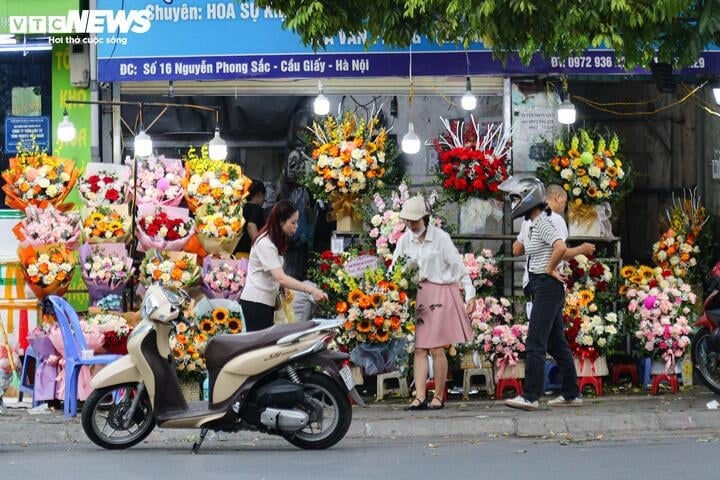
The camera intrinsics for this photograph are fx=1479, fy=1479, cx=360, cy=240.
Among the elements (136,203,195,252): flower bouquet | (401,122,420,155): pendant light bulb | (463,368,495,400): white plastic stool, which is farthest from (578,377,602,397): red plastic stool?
(136,203,195,252): flower bouquet

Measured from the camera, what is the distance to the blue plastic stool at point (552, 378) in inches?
538

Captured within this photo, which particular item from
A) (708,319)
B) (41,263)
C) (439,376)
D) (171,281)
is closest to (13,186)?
(41,263)

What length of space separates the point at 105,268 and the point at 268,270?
2.03 m

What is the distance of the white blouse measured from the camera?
41.0 feet

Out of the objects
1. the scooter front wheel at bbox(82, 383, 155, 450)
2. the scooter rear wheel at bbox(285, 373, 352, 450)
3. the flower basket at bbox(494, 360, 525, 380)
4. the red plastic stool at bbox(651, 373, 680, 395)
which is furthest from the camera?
the red plastic stool at bbox(651, 373, 680, 395)

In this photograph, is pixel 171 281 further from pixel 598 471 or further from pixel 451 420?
pixel 598 471

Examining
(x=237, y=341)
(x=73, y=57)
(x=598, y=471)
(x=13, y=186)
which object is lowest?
(x=598, y=471)

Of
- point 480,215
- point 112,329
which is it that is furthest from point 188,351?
point 480,215

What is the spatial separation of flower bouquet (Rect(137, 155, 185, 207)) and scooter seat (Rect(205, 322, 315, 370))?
3.31m

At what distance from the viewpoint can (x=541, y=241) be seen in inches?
479

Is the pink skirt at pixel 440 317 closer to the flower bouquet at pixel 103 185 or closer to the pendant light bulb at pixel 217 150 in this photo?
the pendant light bulb at pixel 217 150

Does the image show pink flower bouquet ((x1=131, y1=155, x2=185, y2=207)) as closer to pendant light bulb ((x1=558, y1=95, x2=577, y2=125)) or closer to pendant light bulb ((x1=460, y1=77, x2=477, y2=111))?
pendant light bulb ((x1=460, y1=77, x2=477, y2=111))

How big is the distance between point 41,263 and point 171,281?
115 centimetres

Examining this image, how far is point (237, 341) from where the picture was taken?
34.5ft
